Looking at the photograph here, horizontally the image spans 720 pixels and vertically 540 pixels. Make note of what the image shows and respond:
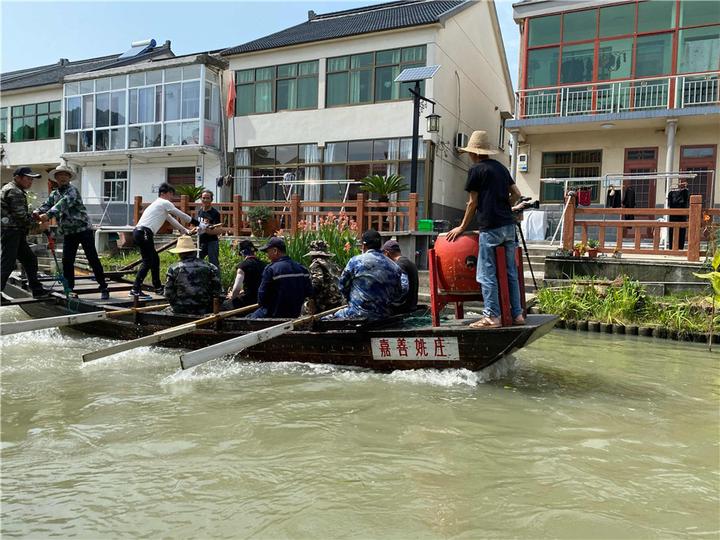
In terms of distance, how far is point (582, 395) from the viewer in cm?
593

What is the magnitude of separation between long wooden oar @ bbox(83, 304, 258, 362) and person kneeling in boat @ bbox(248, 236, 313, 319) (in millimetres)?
321

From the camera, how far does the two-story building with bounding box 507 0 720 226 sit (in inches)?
622

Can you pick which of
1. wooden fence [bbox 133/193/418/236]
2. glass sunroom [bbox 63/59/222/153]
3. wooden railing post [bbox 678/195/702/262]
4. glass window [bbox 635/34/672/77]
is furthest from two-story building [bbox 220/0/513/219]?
wooden railing post [bbox 678/195/702/262]

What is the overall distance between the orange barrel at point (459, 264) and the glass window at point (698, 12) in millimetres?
14372

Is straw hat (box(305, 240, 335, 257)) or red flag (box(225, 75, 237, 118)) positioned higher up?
red flag (box(225, 75, 237, 118))

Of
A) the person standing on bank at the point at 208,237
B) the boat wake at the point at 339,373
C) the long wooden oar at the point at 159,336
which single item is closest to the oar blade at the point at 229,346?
the boat wake at the point at 339,373

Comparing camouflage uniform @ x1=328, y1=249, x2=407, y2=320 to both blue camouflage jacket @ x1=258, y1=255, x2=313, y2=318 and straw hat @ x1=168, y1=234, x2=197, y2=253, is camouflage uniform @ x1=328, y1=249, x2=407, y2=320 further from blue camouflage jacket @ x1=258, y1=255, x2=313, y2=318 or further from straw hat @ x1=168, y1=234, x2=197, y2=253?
straw hat @ x1=168, y1=234, x2=197, y2=253

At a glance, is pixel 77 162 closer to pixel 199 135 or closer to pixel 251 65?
pixel 199 135

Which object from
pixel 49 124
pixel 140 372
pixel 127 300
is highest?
pixel 49 124

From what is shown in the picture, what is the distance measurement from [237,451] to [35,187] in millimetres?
28957

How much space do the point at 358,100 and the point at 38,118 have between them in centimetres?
1681

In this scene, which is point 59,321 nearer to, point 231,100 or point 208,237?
point 208,237

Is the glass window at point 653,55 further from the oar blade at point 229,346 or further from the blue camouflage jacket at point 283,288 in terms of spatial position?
the oar blade at point 229,346

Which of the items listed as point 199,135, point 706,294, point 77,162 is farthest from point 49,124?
point 706,294
